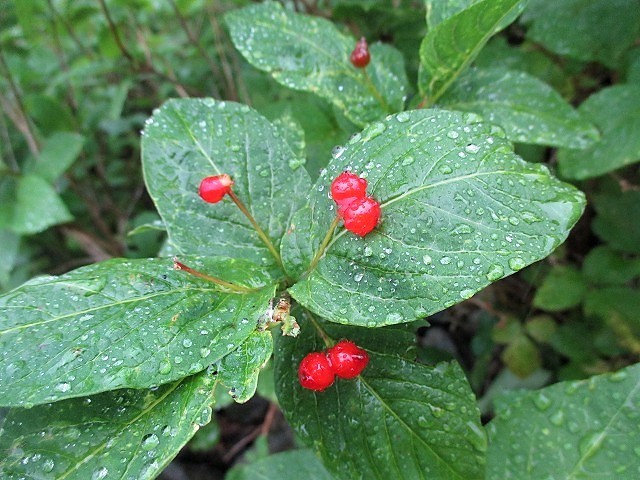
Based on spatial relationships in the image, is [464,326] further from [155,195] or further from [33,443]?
[33,443]

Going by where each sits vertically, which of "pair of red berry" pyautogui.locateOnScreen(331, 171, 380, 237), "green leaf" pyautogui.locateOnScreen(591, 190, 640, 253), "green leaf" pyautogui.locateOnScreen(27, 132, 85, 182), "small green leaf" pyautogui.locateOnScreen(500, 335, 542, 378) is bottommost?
"small green leaf" pyautogui.locateOnScreen(500, 335, 542, 378)

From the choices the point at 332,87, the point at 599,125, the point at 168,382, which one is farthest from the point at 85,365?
the point at 599,125

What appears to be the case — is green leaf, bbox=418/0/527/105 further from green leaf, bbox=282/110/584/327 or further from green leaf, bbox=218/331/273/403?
green leaf, bbox=218/331/273/403

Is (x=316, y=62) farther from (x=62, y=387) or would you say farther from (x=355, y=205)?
(x=62, y=387)

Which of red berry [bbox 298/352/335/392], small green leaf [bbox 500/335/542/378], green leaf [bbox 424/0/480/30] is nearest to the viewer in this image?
red berry [bbox 298/352/335/392]

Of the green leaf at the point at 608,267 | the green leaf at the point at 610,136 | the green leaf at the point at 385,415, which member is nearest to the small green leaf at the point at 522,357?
the green leaf at the point at 608,267

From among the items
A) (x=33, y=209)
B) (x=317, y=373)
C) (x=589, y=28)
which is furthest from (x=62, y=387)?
(x=589, y=28)

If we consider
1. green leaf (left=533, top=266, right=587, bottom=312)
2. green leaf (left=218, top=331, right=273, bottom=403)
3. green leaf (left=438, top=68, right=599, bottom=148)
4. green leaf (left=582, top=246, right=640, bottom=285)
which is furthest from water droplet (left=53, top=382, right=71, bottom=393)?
green leaf (left=582, top=246, right=640, bottom=285)

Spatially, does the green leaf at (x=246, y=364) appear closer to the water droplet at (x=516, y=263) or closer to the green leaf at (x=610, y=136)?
the water droplet at (x=516, y=263)
